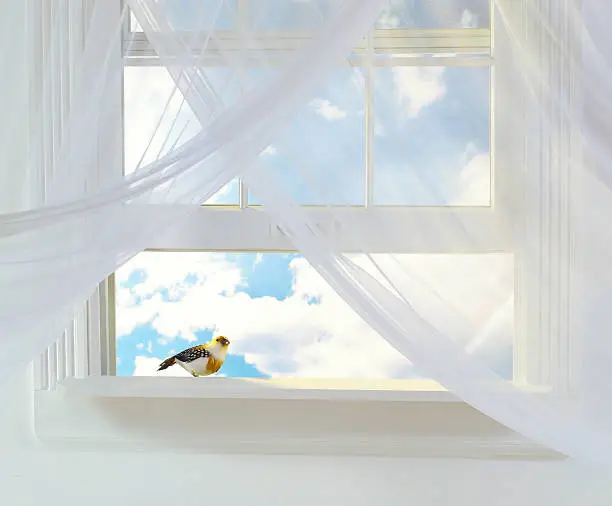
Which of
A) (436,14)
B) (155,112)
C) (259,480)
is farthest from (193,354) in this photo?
(436,14)

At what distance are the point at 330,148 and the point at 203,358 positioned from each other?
668 millimetres

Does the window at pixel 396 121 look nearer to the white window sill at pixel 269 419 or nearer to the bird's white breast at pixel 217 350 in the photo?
the white window sill at pixel 269 419

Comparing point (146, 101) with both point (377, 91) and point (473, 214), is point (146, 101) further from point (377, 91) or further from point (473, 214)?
point (473, 214)

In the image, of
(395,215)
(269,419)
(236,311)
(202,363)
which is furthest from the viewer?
(236,311)

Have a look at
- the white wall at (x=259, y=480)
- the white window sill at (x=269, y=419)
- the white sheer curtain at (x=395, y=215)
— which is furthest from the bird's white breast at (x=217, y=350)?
the white sheer curtain at (x=395, y=215)

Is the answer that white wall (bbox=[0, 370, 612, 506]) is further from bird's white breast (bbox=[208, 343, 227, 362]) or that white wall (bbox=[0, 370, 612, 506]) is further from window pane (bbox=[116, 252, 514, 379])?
window pane (bbox=[116, 252, 514, 379])

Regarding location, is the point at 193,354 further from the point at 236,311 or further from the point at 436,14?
the point at 436,14

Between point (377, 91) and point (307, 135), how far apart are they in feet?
0.50

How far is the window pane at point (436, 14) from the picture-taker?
137 cm

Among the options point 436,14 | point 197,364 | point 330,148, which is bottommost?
point 197,364

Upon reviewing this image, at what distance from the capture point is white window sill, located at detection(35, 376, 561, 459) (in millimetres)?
1620

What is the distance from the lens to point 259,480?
1.68 meters

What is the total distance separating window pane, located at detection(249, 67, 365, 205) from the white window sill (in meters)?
0.48

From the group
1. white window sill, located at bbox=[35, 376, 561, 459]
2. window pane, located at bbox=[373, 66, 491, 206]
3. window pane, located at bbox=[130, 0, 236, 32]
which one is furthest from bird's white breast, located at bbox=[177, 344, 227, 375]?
window pane, located at bbox=[130, 0, 236, 32]
